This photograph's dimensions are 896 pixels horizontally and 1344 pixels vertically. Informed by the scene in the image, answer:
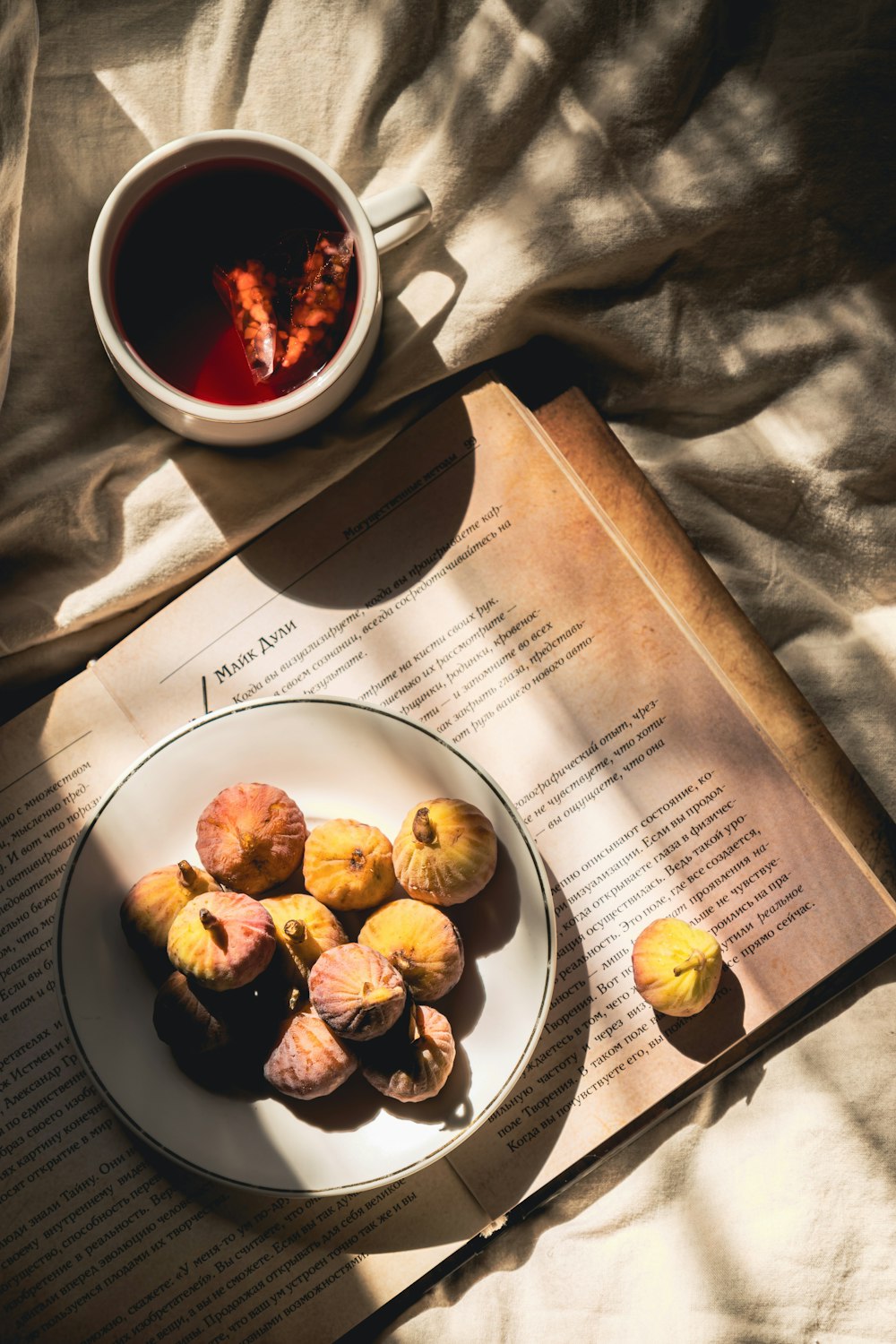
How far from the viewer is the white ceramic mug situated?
0.54 metres

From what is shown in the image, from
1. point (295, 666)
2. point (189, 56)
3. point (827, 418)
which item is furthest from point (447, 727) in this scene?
point (189, 56)

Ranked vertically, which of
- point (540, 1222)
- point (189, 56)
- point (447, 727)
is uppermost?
point (189, 56)

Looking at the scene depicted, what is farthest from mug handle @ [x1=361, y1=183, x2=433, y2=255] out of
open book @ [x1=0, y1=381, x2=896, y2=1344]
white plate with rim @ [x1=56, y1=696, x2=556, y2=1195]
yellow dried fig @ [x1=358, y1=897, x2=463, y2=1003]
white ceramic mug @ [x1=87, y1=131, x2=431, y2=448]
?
yellow dried fig @ [x1=358, y1=897, x2=463, y2=1003]

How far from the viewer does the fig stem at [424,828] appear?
54 centimetres

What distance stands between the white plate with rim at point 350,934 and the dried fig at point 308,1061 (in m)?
0.04

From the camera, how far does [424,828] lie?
54 cm

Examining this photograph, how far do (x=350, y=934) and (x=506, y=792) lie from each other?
13cm

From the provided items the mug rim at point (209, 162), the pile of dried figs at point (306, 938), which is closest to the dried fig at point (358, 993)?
the pile of dried figs at point (306, 938)

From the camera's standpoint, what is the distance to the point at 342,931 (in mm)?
567

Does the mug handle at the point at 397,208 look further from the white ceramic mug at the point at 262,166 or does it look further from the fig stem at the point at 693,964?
the fig stem at the point at 693,964

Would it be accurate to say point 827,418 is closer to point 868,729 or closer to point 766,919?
point 868,729

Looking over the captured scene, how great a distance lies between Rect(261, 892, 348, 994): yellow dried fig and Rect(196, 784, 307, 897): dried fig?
0.02 meters

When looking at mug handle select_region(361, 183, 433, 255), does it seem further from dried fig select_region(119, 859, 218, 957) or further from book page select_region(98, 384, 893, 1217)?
dried fig select_region(119, 859, 218, 957)

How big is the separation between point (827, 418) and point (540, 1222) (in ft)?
1.80
